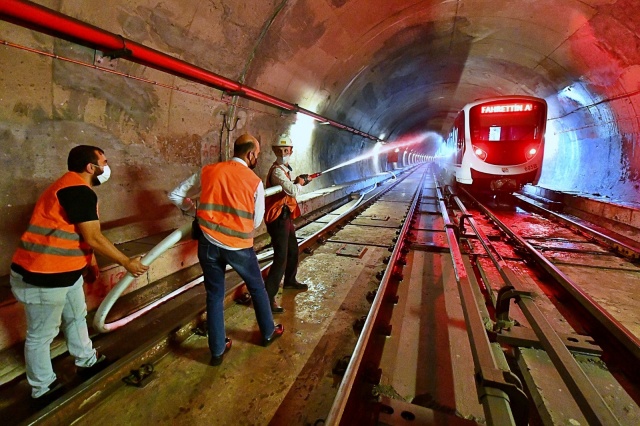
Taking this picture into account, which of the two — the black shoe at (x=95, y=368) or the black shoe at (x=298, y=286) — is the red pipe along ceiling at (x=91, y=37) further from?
the black shoe at (x=298, y=286)

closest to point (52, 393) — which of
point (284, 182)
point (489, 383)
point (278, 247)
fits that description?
point (278, 247)

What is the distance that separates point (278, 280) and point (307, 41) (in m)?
5.31

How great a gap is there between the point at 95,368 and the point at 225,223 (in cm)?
171

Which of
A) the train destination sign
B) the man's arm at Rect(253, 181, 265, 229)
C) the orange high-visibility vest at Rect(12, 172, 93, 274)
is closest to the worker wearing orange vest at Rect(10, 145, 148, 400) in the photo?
the orange high-visibility vest at Rect(12, 172, 93, 274)

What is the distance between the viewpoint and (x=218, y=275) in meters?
2.66

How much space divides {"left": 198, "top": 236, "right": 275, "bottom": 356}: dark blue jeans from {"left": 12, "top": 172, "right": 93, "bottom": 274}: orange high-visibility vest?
92 cm

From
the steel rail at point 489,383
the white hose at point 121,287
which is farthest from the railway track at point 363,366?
the white hose at point 121,287

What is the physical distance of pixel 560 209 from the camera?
10.7 meters

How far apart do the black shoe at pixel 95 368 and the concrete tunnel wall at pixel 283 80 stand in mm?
1473

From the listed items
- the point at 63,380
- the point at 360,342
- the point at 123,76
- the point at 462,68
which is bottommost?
Result: the point at 63,380

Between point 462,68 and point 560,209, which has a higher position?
point 462,68

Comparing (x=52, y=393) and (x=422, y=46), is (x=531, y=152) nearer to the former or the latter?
(x=422, y=46)

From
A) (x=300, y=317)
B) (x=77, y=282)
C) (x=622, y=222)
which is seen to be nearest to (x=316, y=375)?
(x=300, y=317)

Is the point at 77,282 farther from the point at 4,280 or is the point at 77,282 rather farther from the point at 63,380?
the point at 4,280
